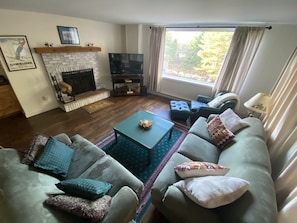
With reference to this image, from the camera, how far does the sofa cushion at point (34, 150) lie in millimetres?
1292

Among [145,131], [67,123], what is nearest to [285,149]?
[145,131]

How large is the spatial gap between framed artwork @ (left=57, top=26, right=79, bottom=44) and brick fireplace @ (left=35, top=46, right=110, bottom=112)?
0.21 metres

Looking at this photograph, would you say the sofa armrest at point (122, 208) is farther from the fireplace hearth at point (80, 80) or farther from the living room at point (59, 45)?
the fireplace hearth at point (80, 80)

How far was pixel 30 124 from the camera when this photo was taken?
9.55ft

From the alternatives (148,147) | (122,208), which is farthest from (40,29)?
(122,208)

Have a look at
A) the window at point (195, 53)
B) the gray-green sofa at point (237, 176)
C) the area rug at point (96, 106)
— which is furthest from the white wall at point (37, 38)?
the gray-green sofa at point (237, 176)

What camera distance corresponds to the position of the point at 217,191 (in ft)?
3.34

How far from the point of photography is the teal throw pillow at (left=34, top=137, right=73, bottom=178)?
1314mm

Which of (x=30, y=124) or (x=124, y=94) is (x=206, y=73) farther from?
(x=30, y=124)

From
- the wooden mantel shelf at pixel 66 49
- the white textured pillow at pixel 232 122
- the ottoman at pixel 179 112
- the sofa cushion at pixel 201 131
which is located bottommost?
the ottoman at pixel 179 112

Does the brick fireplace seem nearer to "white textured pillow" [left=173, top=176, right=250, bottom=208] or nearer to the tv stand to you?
the tv stand

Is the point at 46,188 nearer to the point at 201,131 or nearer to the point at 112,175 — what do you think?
the point at 112,175

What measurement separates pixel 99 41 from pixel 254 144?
447 centimetres

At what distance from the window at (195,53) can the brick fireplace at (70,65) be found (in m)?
2.24
